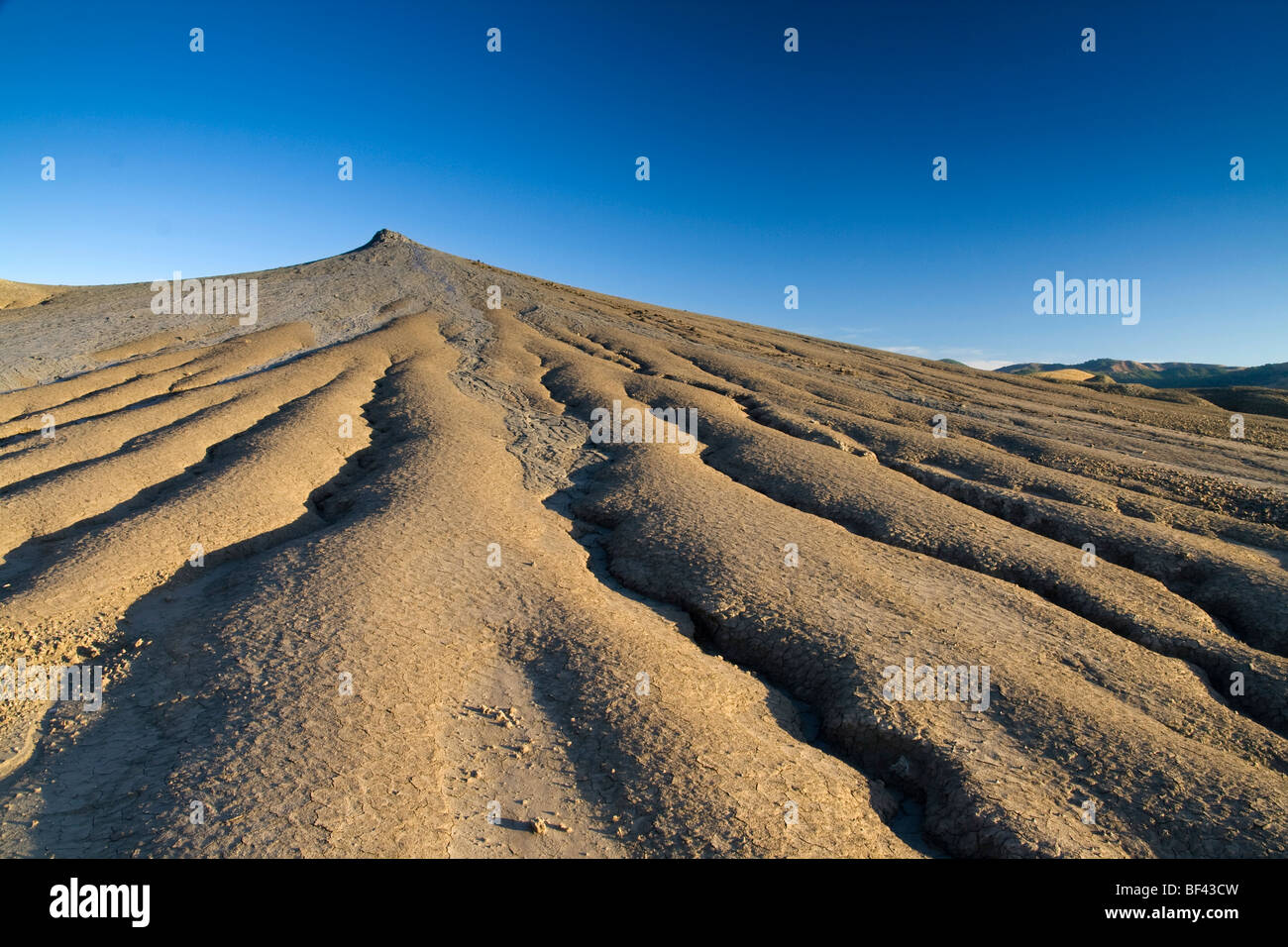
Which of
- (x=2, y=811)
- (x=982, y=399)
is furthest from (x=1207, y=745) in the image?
(x=982, y=399)

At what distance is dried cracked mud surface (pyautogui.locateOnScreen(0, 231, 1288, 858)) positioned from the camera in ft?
20.2

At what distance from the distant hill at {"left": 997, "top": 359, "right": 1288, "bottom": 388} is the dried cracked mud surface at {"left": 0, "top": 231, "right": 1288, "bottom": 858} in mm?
97620

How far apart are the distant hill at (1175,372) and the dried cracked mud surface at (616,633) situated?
97620 millimetres

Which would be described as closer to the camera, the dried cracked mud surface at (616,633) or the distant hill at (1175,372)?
the dried cracked mud surface at (616,633)

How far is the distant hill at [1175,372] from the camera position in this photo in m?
95.0

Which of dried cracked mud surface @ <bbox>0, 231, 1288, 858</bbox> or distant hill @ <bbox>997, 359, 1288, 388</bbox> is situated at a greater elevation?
distant hill @ <bbox>997, 359, 1288, 388</bbox>

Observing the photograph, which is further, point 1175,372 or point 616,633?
point 1175,372

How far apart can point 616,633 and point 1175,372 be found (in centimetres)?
19405

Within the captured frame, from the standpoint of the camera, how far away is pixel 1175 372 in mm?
151375

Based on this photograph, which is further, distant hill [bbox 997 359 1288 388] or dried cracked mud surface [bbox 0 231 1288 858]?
distant hill [bbox 997 359 1288 388]

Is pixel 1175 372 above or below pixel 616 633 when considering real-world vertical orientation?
above

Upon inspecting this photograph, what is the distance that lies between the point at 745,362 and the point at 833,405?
24.7 feet

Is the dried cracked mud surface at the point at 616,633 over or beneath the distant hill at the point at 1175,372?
beneath

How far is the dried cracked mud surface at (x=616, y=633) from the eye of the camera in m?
6.15
